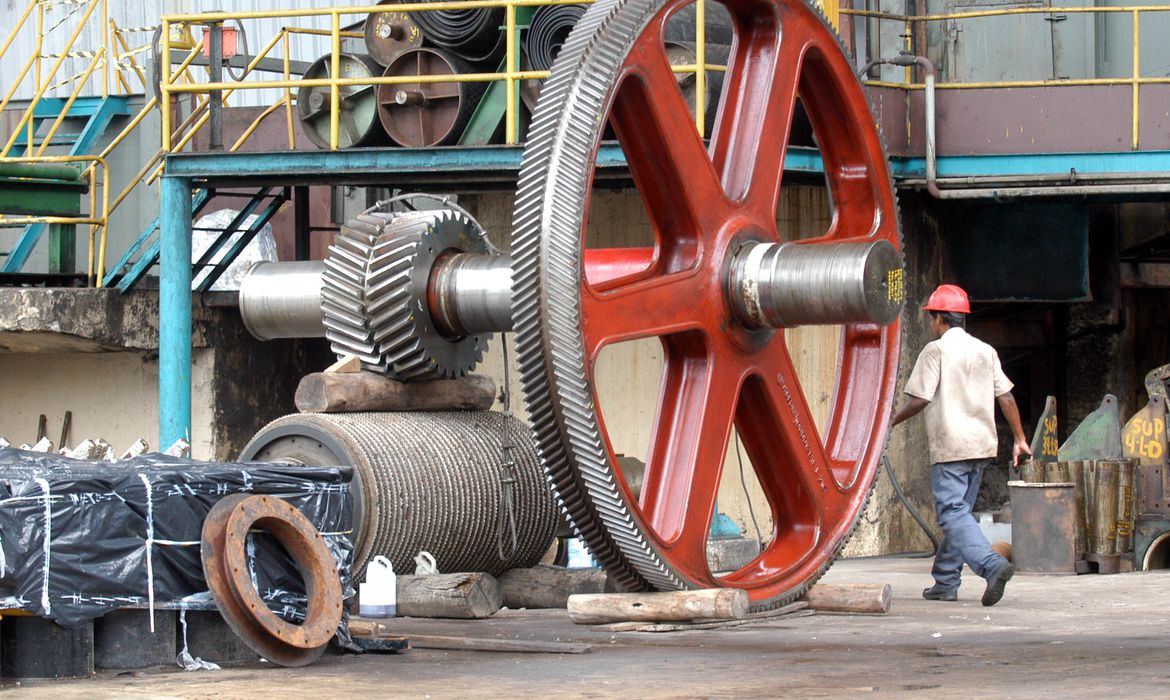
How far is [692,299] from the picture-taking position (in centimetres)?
753

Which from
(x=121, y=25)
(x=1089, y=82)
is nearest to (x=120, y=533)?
(x=1089, y=82)

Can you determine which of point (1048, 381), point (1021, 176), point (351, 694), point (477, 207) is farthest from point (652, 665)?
point (1048, 381)

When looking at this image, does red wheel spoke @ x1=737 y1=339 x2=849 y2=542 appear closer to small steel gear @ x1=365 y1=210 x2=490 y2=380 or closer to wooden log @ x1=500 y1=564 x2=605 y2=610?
wooden log @ x1=500 y1=564 x2=605 y2=610

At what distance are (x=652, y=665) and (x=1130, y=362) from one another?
28.8 ft

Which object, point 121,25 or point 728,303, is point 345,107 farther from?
point 728,303

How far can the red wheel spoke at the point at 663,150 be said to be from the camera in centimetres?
728

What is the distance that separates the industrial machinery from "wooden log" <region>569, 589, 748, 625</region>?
7cm

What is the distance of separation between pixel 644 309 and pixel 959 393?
103 inches

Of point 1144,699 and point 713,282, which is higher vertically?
point 713,282

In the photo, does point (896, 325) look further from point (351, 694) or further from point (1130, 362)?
point (1130, 362)

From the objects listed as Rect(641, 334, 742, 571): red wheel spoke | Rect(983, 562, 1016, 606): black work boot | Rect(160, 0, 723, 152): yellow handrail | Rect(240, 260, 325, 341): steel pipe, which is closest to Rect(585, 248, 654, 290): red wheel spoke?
Rect(641, 334, 742, 571): red wheel spoke

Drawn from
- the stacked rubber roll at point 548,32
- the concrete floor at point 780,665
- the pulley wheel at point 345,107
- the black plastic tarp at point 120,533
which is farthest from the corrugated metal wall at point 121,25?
the black plastic tarp at point 120,533

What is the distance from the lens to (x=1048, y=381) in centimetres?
1460

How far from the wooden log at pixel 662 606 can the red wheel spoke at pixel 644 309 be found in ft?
3.20
